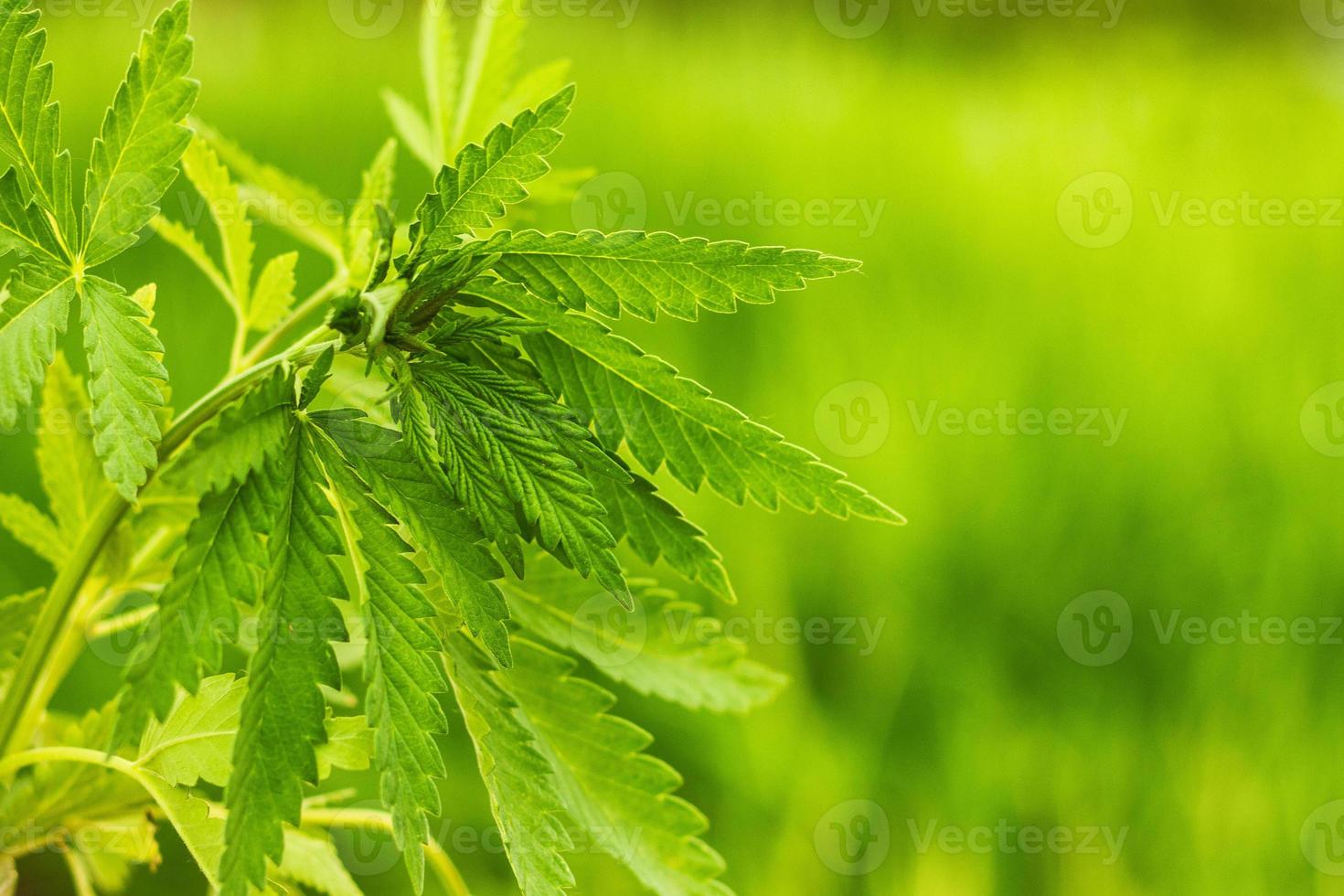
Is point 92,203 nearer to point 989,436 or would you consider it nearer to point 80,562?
point 80,562

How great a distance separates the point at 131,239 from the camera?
514mm

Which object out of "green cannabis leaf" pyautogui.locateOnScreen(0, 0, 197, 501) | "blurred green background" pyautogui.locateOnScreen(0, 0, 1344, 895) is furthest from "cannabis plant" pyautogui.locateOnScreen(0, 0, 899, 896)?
"blurred green background" pyautogui.locateOnScreen(0, 0, 1344, 895)

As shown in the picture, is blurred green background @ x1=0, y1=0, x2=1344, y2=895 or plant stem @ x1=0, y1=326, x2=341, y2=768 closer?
plant stem @ x1=0, y1=326, x2=341, y2=768

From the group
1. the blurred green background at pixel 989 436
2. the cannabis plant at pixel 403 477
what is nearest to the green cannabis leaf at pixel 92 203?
the cannabis plant at pixel 403 477

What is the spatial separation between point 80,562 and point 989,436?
176cm

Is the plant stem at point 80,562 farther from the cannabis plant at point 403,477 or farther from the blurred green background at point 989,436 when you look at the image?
the blurred green background at point 989,436

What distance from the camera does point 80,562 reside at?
1.86 ft

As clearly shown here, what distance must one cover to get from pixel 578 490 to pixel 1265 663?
1.65 metres

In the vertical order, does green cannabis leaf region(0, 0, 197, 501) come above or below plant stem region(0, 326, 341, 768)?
above

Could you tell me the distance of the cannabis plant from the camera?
0.47 metres

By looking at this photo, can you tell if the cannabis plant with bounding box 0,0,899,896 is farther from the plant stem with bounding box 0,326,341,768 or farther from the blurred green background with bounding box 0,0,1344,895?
the blurred green background with bounding box 0,0,1344,895

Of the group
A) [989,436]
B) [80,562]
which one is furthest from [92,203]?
[989,436]

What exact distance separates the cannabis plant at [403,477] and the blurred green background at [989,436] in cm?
101

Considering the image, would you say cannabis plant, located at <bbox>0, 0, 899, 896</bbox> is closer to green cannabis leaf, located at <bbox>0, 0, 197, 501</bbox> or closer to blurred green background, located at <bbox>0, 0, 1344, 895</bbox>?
green cannabis leaf, located at <bbox>0, 0, 197, 501</bbox>
